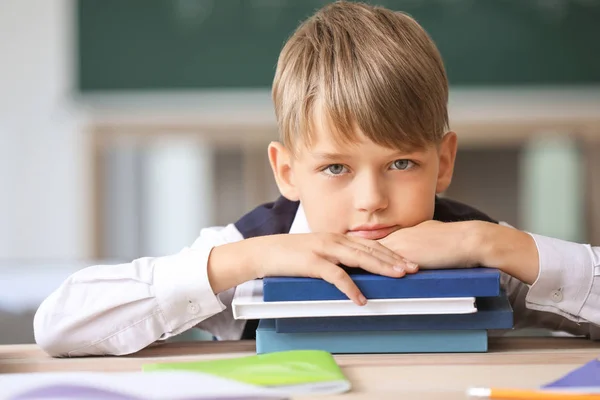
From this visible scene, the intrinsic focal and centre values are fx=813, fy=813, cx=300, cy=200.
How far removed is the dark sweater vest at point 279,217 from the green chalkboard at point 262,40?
9.97 feet

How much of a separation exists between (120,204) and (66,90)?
0.75 m

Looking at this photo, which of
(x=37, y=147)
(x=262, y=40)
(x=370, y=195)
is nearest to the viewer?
(x=370, y=195)

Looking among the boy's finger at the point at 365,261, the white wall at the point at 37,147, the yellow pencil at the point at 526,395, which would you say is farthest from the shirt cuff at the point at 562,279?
the white wall at the point at 37,147

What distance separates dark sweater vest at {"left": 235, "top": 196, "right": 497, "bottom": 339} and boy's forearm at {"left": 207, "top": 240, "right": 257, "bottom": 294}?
0.31 m

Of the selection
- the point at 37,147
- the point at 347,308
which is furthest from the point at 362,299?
the point at 37,147

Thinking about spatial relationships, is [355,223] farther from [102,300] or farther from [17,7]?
[17,7]

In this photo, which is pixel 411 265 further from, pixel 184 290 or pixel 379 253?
pixel 184 290

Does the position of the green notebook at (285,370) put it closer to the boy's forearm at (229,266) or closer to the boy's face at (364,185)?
the boy's forearm at (229,266)

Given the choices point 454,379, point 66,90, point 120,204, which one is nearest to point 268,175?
point 120,204

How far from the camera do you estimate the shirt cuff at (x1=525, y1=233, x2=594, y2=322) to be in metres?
1.08

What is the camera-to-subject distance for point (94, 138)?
470 centimetres

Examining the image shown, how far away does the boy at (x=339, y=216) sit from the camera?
1049 millimetres

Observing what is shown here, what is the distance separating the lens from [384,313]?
3.13 feet

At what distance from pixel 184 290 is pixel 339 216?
253 mm
